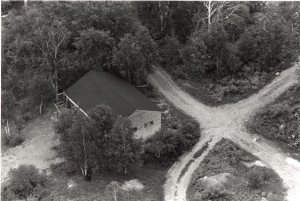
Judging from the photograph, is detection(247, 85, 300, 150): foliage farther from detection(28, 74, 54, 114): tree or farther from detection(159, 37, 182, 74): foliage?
detection(28, 74, 54, 114): tree

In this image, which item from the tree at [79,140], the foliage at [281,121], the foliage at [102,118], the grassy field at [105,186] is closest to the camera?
the tree at [79,140]

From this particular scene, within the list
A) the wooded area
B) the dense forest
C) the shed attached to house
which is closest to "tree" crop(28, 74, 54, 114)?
the dense forest

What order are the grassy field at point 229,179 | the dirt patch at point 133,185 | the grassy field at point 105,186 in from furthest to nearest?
1. the dirt patch at point 133,185
2. the grassy field at point 105,186
3. the grassy field at point 229,179

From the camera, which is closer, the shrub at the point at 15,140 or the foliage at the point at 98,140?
the foliage at the point at 98,140

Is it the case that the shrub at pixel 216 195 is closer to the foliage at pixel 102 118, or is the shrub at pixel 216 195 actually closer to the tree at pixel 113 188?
the tree at pixel 113 188

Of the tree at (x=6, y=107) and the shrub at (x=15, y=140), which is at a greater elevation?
the tree at (x=6, y=107)

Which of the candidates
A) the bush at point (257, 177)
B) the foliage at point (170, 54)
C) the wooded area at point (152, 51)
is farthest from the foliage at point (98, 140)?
the foliage at point (170, 54)

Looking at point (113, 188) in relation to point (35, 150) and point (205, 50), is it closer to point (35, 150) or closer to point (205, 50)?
point (35, 150)
